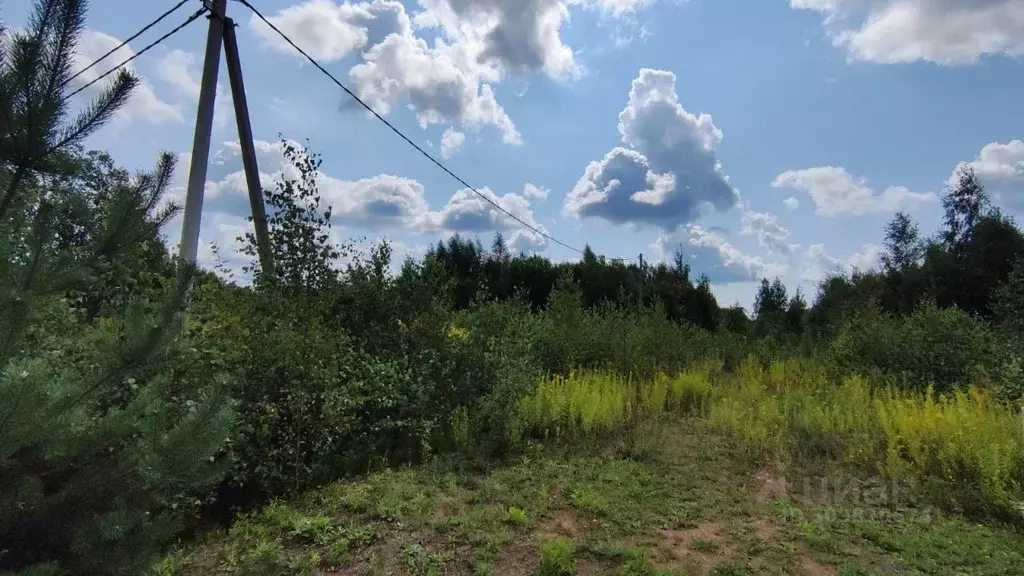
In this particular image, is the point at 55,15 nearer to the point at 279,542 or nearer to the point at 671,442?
the point at 279,542

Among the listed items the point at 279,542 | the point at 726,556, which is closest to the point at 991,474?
the point at 726,556

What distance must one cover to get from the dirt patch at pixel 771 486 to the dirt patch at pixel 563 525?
1.54 metres

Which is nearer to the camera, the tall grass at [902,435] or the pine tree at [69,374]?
the pine tree at [69,374]

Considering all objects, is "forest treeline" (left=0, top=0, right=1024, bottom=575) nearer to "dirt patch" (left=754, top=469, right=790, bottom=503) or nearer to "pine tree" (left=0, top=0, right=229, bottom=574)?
"pine tree" (left=0, top=0, right=229, bottom=574)

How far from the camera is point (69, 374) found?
1777mm

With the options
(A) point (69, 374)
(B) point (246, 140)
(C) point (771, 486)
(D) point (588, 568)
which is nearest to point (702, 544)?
(D) point (588, 568)

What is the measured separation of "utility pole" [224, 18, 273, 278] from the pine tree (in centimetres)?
340

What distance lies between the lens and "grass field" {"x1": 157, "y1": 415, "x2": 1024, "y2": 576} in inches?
128

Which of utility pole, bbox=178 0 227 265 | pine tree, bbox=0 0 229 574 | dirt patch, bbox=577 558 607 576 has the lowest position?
dirt patch, bbox=577 558 607 576

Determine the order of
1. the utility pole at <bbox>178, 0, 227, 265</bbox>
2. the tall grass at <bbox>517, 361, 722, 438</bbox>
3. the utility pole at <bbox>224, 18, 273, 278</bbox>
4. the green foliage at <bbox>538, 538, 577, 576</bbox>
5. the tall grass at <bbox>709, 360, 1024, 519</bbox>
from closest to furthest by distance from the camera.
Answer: the green foliage at <bbox>538, 538, 577, 576</bbox>
the tall grass at <bbox>709, 360, 1024, 519</bbox>
the utility pole at <bbox>178, 0, 227, 265</bbox>
the utility pole at <bbox>224, 18, 273, 278</bbox>
the tall grass at <bbox>517, 361, 722, 438</bbox>

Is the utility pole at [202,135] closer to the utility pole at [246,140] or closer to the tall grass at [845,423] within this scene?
the utility pole at [246,140]

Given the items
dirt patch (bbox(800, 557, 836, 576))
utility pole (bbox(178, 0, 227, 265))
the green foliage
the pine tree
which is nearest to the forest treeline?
the pine tree

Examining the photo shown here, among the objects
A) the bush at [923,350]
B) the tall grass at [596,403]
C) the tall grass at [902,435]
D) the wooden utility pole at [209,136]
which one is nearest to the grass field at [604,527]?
the tall grass at [902,435]

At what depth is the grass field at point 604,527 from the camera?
3.24 m
